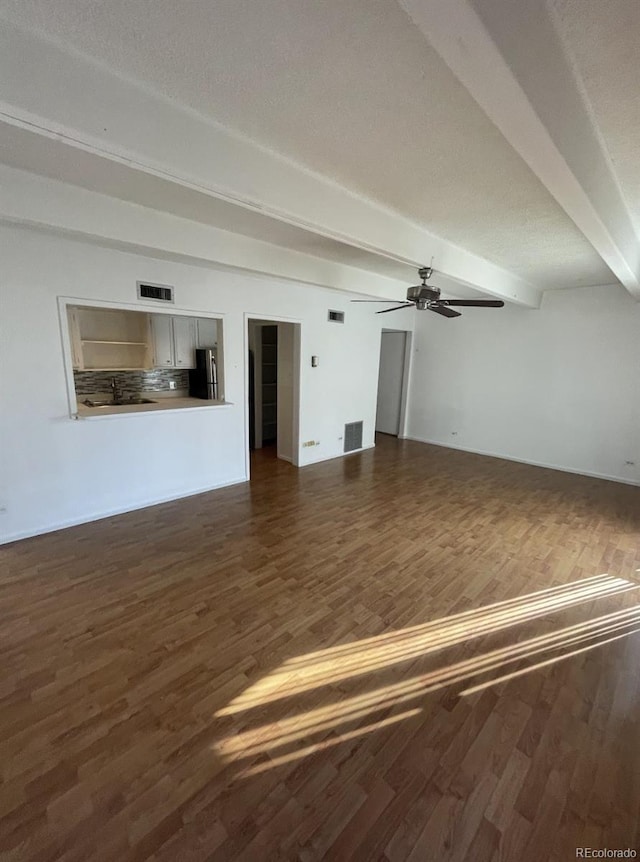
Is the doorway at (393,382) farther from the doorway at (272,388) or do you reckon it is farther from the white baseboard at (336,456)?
the doorway at (272,388)

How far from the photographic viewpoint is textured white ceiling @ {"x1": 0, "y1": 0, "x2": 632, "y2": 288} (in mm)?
1254

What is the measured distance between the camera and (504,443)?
6.41 m

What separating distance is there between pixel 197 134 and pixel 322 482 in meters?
3.86

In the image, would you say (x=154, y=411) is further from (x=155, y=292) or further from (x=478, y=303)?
(x=478, y=303)

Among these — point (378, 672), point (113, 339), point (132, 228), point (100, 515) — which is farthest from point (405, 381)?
point (378, 672)

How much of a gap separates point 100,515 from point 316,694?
→ 2912 mm

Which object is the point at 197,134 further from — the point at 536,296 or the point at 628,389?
the point at 628,389

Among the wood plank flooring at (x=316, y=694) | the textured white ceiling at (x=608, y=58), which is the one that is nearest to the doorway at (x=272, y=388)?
the wood plank flooring at (x=316, y=694)

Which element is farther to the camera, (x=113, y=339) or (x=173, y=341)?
(x=173, y=341)

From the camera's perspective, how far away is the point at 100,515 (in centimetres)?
375

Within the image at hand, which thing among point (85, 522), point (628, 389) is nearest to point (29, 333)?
point (85, 522)

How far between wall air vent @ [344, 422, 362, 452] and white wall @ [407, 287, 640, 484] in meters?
1.58

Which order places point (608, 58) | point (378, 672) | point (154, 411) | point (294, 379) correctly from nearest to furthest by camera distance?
point (608, 58) < point (378, 672) < point (154, 411) < point (294, 379)

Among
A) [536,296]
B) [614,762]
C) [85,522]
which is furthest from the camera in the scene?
[536,296]
